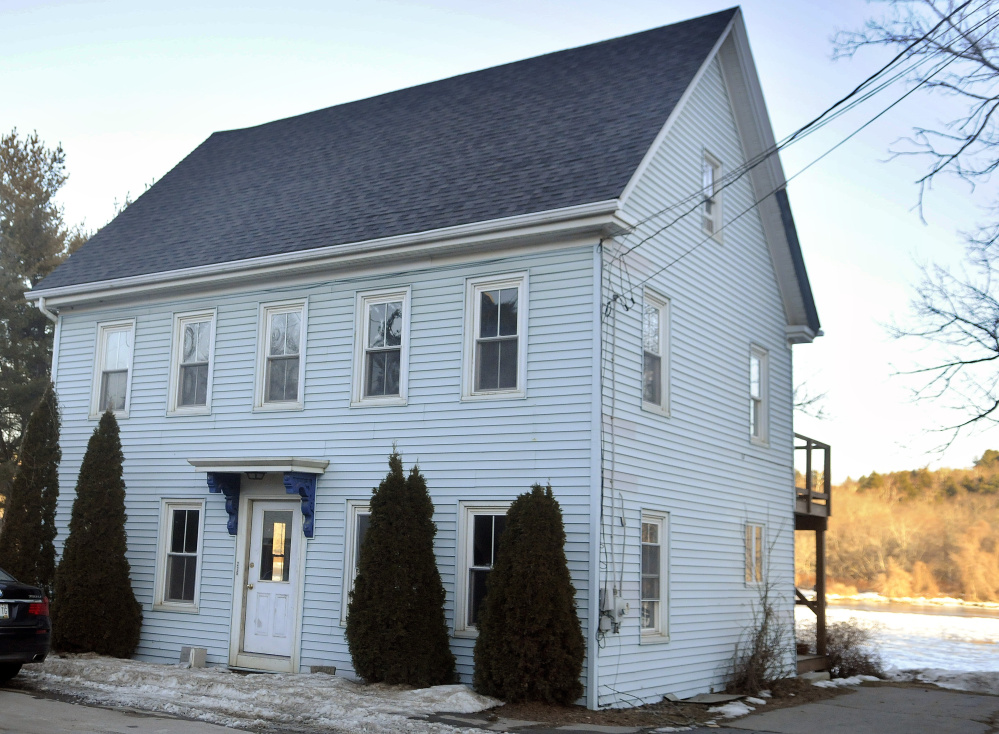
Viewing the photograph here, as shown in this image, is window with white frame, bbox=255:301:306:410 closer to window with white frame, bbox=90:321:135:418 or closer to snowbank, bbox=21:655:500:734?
window with white frame, bbox=90:321:135:418

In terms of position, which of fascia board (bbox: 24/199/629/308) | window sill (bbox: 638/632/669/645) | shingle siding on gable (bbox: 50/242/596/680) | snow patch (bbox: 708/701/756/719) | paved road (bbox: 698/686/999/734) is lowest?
paved road (bbox: 698/686/999/734)

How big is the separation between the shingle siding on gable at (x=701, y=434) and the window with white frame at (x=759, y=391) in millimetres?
241

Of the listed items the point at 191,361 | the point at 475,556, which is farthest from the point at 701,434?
the point at 191,361

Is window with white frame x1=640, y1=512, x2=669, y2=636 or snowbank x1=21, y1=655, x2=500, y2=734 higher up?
window with white frame x1=640, y1=512, x2=669, y2=636

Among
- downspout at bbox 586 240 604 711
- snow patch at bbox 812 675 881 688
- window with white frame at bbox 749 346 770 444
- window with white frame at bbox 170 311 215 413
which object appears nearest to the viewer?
downspout at bbox 586 240 604 711

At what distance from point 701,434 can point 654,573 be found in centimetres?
247

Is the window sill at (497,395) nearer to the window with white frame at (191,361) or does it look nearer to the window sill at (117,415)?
the window with white frame at (191,361)

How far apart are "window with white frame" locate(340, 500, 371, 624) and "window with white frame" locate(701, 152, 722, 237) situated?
673cm

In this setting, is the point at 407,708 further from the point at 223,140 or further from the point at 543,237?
the point at 223,140

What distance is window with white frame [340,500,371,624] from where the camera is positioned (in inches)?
537

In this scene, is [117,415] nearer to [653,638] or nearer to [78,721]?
[78,721]

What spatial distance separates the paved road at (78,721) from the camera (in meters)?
9.20

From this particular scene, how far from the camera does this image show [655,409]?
13.5m

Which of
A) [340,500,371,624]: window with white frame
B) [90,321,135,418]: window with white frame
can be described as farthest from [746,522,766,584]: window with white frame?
[90,321,135,418]: window with white frame
